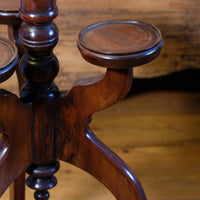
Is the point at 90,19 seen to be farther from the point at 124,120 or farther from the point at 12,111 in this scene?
the point at 12,111

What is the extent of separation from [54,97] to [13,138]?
12 cm

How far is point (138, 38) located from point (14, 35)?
0.32m

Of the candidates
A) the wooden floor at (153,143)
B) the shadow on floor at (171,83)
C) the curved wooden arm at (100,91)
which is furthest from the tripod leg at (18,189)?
the shadow on floor at (171,83)

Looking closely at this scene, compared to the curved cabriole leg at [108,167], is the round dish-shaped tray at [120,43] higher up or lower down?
higher up

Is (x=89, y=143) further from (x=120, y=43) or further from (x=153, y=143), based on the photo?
(x=153, y=143)

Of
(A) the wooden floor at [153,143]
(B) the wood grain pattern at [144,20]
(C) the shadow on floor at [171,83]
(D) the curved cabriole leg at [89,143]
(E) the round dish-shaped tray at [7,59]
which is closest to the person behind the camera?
(E) the round dish-shaped tray at [7,59]

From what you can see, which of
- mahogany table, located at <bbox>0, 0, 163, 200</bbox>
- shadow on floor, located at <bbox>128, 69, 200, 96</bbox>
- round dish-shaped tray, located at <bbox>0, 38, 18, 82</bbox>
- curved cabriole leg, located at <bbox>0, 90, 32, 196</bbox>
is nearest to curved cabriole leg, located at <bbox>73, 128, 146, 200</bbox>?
mahogany table, located at <bbox>0, 0, 163, 200</bbox>

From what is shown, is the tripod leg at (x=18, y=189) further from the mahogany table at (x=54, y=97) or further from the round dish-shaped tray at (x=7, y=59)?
the round dish-shaped tray at (x=7, y=59)

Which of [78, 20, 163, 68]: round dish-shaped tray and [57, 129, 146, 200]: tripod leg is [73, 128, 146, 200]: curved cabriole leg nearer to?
[57, 129, 146, 200]: tripod leg

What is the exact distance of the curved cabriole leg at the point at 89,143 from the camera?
99 centimetres

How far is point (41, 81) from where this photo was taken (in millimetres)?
990

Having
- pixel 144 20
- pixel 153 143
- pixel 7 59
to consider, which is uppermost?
pixel 7 59

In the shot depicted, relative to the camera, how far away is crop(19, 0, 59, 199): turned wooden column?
2.98ft

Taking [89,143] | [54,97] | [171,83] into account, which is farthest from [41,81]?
[171,83]
